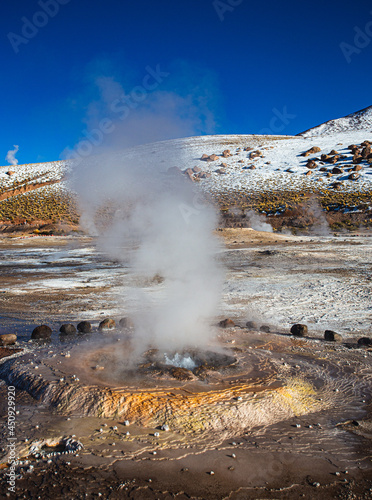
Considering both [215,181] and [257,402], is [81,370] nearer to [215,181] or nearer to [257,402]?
[257,402]

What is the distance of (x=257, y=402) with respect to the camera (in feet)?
9.73

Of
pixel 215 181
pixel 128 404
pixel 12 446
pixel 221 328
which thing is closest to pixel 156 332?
pixel 221 328

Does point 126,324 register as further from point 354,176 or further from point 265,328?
point 354,176

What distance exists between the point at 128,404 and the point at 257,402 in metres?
1.07

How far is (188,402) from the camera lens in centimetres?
288

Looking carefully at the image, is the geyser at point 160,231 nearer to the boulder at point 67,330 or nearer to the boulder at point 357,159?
the boulder at point 67,330

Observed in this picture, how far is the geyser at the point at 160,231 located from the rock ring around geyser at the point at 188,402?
70.1 inches

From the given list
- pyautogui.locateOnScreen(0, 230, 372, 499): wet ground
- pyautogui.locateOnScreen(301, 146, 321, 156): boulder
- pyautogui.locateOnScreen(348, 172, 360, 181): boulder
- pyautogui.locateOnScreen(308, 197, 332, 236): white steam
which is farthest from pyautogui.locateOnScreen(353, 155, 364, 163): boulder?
pyautogui.locateOnScreen(0, 230, 372, 499): wet ground

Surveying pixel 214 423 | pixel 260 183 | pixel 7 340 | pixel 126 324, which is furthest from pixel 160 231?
pixel 260 183

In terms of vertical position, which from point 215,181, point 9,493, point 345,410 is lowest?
point 345,410

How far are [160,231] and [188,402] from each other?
628 centimetres

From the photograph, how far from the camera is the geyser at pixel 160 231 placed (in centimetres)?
597

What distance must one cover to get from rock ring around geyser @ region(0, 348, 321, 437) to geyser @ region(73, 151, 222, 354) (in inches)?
70.1

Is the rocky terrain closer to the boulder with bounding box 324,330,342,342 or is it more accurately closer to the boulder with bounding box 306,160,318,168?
the boulder with bounding box 306,160,318,168
